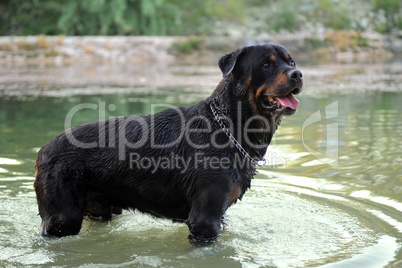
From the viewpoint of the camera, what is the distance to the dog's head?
4.37 meters

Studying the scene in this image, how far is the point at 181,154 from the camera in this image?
14.5 feet

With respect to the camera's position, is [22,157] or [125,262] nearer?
[125,262]

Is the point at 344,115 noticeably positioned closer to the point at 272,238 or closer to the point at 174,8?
the point at 272,238

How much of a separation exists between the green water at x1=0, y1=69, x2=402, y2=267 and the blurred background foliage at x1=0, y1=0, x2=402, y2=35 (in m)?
17.6

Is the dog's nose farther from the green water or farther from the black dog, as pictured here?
the green water

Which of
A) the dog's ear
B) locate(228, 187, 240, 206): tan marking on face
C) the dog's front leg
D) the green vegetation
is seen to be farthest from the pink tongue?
the green vegetation

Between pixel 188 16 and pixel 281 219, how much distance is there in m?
26.0

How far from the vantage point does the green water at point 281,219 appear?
4199 mm

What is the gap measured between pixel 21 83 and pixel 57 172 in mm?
11581

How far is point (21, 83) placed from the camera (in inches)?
594

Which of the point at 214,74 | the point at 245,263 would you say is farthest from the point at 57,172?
the point at 214,74

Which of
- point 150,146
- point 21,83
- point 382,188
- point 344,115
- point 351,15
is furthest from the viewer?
point 351,15

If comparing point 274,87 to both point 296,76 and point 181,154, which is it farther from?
point 181,154

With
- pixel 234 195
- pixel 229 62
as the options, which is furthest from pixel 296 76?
pixel 234 195
